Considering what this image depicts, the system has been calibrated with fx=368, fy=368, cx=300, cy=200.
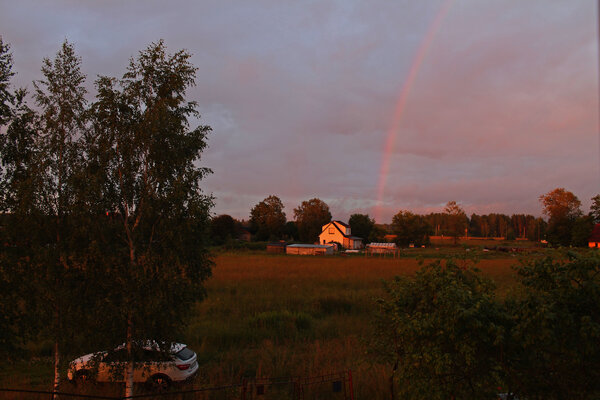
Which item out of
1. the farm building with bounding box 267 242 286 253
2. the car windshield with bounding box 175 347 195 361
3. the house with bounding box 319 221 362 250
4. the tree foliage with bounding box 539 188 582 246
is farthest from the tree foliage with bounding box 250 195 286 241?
the car windshield with bounding box 175 347 195 361

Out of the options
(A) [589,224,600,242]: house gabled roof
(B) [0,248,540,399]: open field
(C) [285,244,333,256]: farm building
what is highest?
(A) [589,224,600,242]: house gabled roof

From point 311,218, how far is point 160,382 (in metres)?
94.4

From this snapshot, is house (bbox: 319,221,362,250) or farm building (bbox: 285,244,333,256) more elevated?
house (bbox: 319,221,362,250)

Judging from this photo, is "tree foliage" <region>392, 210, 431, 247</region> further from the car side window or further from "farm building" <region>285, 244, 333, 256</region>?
the car side window

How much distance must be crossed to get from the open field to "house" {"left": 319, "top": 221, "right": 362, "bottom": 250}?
2346 inches

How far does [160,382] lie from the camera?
422 inches

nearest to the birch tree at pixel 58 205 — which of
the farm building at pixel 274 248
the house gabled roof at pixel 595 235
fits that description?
the farm building at pixel 274 248

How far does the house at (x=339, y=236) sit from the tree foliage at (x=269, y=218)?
16555 millimetres

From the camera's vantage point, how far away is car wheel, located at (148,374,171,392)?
35.0ft

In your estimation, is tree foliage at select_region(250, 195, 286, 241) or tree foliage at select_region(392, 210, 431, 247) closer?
tree foliage at select_region(392, 210, 431, 247)

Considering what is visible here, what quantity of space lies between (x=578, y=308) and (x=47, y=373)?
1523cm

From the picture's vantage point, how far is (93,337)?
8508 mm

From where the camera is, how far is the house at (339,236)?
9025 cm

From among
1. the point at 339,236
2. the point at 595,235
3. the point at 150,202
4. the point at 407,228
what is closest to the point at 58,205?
the point at 150,202
